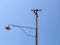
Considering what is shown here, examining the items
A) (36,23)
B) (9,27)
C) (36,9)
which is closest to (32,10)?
(36,9)

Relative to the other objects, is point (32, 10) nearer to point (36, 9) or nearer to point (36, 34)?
point (36, 9)

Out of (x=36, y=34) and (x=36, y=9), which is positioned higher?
(x=36, y=9)

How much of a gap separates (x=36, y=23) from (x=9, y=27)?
275cm

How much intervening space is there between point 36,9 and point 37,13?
0.48 m

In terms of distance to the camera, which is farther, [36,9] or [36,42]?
[36,9]

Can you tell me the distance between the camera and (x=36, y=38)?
2128 cm

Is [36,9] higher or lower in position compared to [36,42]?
higher

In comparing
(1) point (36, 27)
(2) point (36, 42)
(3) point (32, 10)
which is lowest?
(2) point (36, 42)

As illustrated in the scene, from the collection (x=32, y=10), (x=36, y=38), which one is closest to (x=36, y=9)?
(x=32, y=10)

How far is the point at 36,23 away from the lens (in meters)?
21.8

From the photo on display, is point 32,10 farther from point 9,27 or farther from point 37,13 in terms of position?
point 9,27

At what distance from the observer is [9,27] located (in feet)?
67.7

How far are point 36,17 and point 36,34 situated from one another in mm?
1845

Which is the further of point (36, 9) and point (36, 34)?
point (36, 9)
